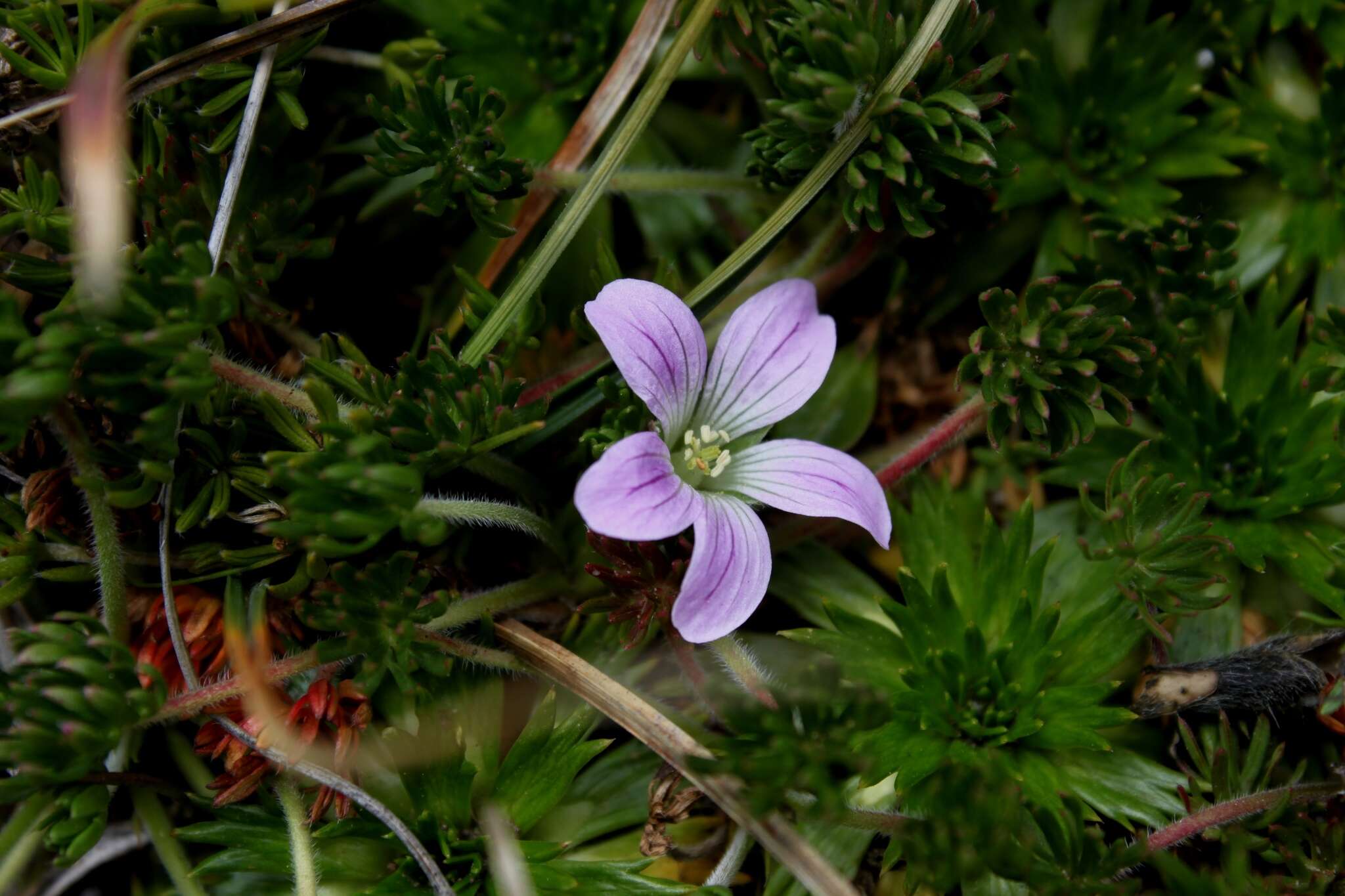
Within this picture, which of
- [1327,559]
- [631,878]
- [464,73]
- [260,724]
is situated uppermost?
[464,73]

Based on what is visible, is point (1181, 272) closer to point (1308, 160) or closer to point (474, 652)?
point (1308, 160)

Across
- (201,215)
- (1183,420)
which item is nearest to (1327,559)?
(1183,420)

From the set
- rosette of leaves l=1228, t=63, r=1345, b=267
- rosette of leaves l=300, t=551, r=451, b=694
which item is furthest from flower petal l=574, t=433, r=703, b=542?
rosette of leaves l=1228, t=63, r=1345, b=267

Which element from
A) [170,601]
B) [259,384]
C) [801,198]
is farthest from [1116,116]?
[170,601]

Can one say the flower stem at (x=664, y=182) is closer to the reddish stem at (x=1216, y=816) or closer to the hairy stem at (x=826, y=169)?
the hairy stem at (x=826, y=169)

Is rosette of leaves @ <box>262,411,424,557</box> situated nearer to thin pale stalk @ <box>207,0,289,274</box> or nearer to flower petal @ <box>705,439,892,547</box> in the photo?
thin pale stalk @ <box>207,0,289,274</box>

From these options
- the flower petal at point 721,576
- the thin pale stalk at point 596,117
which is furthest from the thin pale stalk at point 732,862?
the thin pale stalk at point 596,117

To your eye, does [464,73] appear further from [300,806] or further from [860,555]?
[300,806]
